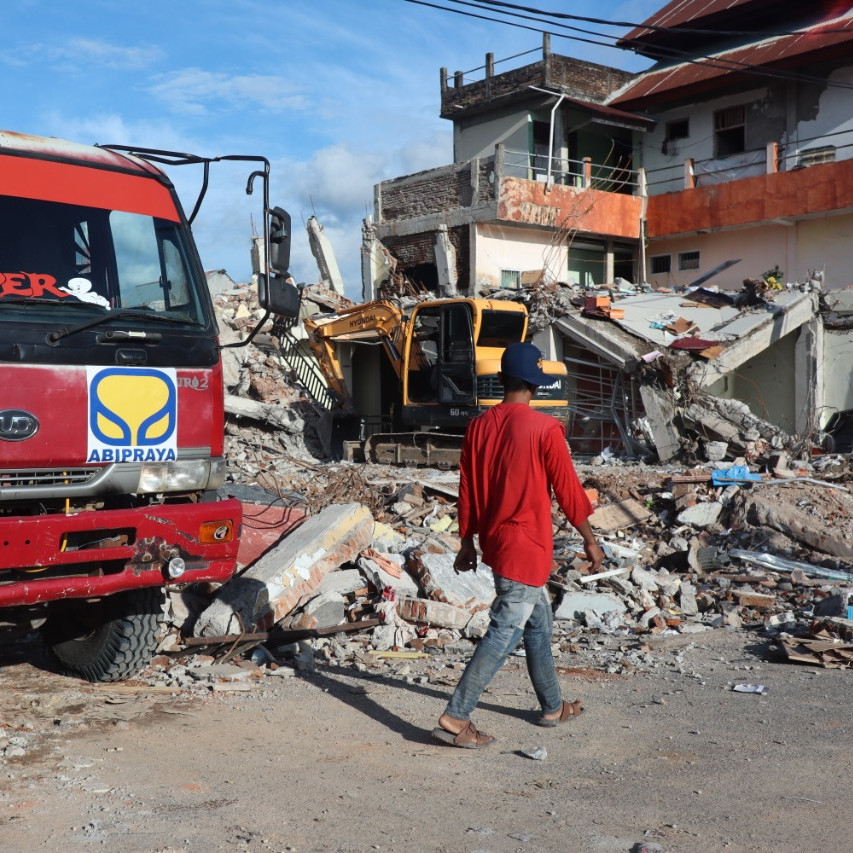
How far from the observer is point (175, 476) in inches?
211

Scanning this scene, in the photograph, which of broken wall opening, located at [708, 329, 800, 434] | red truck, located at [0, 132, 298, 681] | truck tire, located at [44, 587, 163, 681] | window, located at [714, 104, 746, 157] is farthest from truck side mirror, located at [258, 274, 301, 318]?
window, located at [714, 104, 746, 157]

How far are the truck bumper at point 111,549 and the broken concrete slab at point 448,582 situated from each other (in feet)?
7.30

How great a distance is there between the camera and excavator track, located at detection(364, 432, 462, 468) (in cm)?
1720

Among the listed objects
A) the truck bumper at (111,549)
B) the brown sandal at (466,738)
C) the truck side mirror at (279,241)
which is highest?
the truck side mirror at (279,241)

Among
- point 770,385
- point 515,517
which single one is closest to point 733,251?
point 770,385

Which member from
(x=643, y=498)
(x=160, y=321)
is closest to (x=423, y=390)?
(x=643, y=498)

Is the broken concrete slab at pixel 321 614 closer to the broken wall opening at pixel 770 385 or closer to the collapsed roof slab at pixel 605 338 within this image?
the collapsed roof slab at pixel 605 338

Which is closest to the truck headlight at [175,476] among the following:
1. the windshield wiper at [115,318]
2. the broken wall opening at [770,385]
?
the windshield wiper at [115,318]

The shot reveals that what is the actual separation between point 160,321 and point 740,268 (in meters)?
23.2

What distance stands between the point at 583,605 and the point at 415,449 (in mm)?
10039

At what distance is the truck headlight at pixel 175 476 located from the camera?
5258 mm

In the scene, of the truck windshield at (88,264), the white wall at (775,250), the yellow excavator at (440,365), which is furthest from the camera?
the white wall at (775,250)

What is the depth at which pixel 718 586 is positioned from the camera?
9.15 metres

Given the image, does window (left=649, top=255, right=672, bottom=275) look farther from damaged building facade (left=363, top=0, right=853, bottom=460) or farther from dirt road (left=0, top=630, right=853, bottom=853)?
dirt road (left=0, top=630, right=853, bottom=853)
